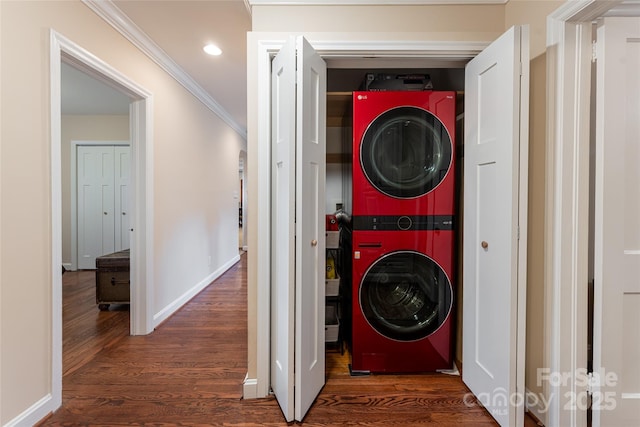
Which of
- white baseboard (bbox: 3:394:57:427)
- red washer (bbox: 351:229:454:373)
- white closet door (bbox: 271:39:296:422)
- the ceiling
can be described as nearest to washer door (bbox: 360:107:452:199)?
red washer (bbox: 351:229:454:373)

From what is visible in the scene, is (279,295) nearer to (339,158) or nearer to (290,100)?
(290,100)

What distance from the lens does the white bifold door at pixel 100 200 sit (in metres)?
4.65

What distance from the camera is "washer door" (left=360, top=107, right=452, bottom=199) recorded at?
5.96 feet

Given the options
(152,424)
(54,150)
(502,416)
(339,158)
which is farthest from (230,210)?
(502,416)

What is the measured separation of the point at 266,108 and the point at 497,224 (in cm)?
136

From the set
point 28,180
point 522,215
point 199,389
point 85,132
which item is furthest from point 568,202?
point 85,132

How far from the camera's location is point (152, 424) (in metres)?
1.49

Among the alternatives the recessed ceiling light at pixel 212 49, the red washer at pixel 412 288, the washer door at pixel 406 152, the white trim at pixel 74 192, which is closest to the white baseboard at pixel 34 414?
the red washer at pixel 412 288

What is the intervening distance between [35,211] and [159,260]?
1.29 metres

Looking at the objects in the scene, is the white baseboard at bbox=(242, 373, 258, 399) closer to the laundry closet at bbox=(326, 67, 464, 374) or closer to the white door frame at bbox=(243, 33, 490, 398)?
the white door frame at bbox=(243, 33, 490, 398)

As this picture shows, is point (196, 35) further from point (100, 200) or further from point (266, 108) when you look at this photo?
point (100, 200)

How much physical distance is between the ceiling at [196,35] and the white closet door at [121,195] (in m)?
1.16

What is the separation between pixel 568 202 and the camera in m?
1.35

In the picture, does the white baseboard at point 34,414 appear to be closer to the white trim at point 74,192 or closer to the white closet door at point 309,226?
the white closet door at point 309,226
